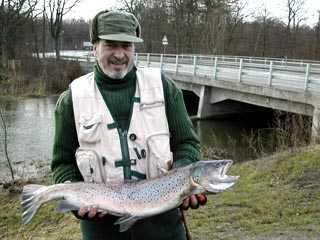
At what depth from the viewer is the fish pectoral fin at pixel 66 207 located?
291cm

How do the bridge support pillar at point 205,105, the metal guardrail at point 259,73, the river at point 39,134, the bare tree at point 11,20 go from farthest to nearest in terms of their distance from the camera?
the bare tree at point 11,20
the bridge support pillar at point 205,105
the metal guardrail at point 259,73
the river at point 39,134

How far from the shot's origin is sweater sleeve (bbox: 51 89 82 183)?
3.01 m

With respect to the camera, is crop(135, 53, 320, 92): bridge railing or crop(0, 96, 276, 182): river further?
crop(135, 53, 320, 92): bridge railing

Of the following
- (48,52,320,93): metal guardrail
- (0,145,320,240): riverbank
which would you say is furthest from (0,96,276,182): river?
(0,145,320,240): riverbank

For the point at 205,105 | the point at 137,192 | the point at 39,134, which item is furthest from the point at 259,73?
the point at 137,192

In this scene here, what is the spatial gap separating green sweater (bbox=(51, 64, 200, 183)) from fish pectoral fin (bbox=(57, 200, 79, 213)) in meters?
0.17

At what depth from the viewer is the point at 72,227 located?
7938mm

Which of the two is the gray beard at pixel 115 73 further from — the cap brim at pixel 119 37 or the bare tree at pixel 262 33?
the bare tree at pixel 262 33

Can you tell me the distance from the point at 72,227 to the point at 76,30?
9051 cm

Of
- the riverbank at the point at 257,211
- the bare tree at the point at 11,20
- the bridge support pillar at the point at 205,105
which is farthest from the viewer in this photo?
the bare tree at the point at 11,20

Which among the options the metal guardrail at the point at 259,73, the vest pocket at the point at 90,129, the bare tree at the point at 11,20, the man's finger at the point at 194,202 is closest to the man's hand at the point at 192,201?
the man's finger at the point at 194,202

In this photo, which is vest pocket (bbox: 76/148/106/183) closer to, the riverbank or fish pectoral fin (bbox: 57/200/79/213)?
fish pectoral fin (bbox: 57/200/79/213)

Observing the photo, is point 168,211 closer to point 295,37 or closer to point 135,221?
point 135,221

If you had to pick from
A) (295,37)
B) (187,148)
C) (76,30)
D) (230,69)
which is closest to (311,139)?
(187,148)
